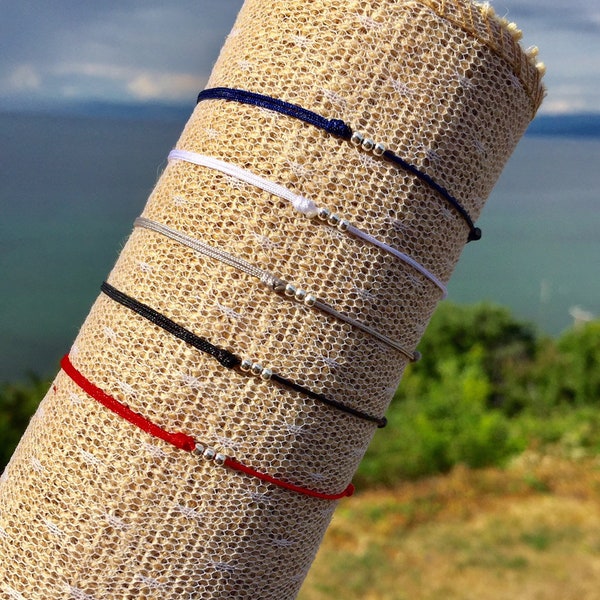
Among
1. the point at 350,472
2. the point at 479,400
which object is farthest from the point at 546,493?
the point at 350,472

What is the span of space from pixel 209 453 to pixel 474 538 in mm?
2342

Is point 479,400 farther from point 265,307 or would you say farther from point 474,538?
point 265,307

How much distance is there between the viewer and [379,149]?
1.32ft

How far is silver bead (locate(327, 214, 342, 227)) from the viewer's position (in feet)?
1.30

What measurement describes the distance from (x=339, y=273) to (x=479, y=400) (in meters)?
3.20

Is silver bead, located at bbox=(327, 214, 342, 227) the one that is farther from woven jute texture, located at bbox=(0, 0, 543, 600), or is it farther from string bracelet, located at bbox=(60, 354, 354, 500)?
string bracelet, located at bbox=(60, 354, 354, 500)

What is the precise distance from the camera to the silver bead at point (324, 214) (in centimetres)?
39

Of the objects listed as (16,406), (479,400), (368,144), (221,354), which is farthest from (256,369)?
(479,400)

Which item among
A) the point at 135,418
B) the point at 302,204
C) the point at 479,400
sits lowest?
the point at 135,418

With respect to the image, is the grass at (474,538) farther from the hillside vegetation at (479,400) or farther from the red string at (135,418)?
the red string at (135,418)

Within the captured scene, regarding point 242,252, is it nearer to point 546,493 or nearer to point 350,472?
point 350,472

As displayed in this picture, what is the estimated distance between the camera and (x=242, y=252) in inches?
15.8

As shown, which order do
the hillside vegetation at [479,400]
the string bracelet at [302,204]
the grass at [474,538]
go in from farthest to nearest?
the hillside vegetation at [479,400], the grass at [474,538], the string bracelet at [302,204]

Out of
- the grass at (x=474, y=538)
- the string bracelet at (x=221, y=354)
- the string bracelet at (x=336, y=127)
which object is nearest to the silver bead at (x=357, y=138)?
the string bracelet at (x=336, y=127)
